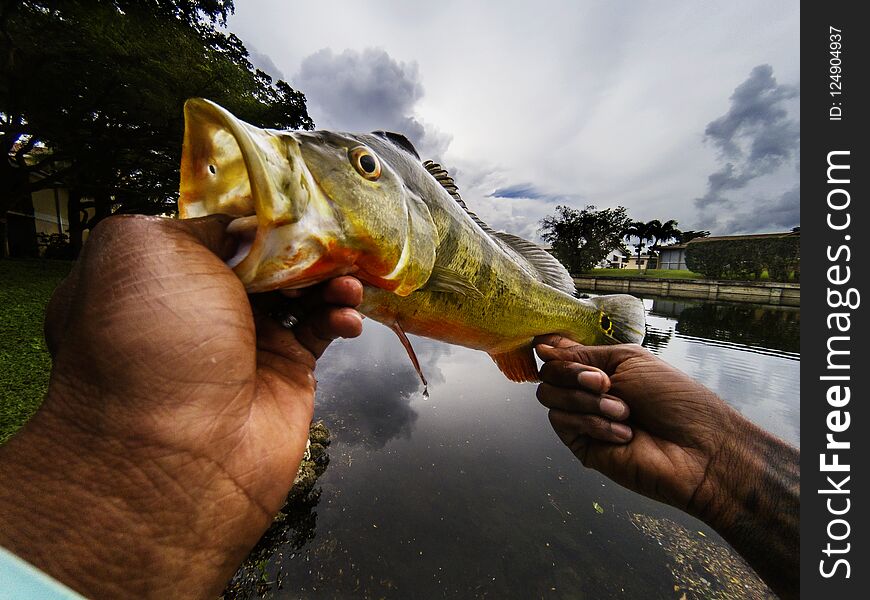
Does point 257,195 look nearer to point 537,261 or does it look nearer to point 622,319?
point 537,261

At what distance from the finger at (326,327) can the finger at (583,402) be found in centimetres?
169

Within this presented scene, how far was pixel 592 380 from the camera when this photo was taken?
231cm

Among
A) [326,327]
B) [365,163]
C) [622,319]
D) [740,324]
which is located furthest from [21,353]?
[740,324]

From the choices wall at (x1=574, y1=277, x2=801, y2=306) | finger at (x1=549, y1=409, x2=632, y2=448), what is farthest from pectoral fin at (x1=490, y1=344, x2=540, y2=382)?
wall at (x1=574, y1=277, x2=801, y2=306)

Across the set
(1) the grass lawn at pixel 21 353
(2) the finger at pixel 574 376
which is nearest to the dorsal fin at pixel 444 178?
(2) the finger at pixel 574 376

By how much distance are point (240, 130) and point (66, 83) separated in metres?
16.2

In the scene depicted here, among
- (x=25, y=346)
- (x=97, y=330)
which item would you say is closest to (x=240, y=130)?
(x=97, y=330)

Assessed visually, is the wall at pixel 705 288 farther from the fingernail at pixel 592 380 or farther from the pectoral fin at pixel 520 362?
the fingernail at pixel 592 380

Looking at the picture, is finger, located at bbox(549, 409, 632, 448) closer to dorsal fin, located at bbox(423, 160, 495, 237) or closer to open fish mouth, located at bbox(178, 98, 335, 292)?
dorsal fin, located at bbox(423, 160, 495, 237)

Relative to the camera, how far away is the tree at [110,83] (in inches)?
380

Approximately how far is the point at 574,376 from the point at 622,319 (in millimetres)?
1060

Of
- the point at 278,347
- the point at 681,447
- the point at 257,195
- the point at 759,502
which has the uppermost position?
the point at 257,195

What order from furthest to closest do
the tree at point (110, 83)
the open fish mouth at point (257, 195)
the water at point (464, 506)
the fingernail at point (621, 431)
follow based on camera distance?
1. the tree at point (110, 83)
2. the water at point (464, 506)
3. the fingernail at point (621, 431)
4. the open fish mouth at point (257, 195)

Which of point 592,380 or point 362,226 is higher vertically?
point 362,226
